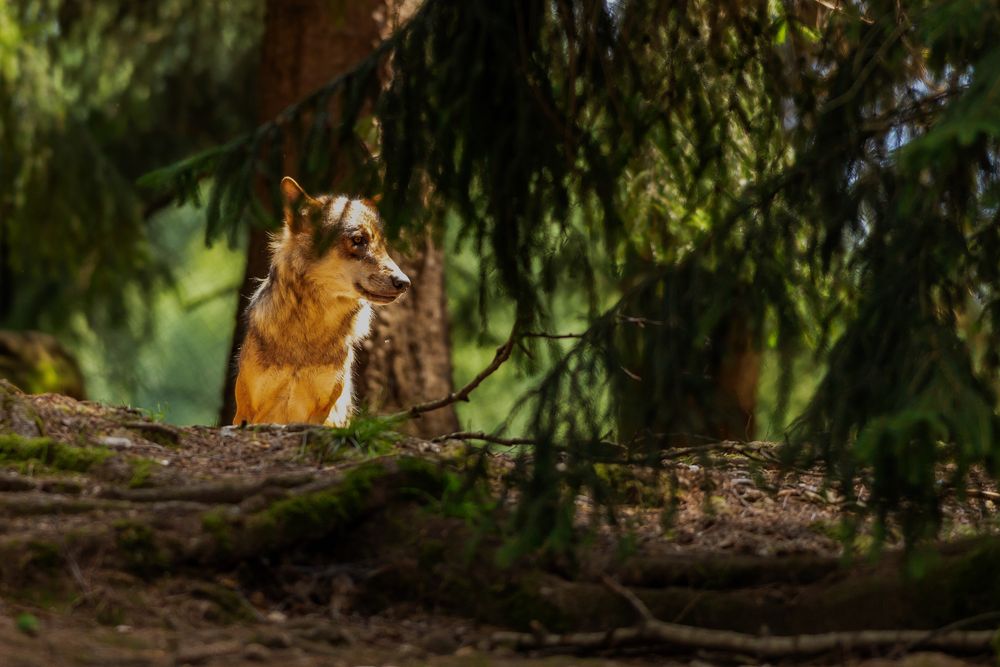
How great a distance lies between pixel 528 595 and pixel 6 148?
9.22 m

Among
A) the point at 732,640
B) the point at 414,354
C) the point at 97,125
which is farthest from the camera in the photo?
the point at 97,125

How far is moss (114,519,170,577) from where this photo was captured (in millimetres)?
4348

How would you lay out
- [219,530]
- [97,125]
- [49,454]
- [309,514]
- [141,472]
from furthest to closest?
[97,125], [49,454], [141,472], [309,514], [219,530]

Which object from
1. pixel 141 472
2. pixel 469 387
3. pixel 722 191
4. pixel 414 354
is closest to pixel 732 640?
pixel 141 472

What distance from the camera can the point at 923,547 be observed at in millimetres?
4336

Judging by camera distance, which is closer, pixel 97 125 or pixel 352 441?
pixel 352 441

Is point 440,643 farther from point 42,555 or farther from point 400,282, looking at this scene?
point 400,282

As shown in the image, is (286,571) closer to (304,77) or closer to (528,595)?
(528,595)

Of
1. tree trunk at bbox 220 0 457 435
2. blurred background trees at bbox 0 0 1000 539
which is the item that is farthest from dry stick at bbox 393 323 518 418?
tree trunk at bbox 220 0 457 435

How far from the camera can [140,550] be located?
4.36 metres

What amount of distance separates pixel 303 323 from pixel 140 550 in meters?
4.28

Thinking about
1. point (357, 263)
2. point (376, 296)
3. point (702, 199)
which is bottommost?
A: point (376, 296)

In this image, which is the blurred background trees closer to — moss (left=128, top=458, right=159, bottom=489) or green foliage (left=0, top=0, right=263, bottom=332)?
moss (left=128, top=458, right=159, bottom=489)

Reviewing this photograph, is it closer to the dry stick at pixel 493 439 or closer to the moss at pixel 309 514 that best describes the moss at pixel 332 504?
the moss at pixel 309 514
